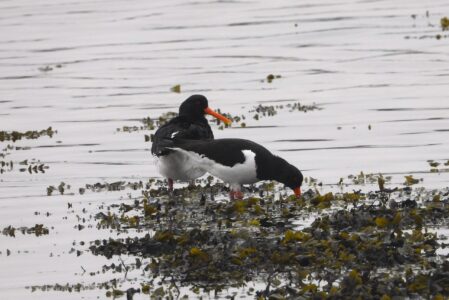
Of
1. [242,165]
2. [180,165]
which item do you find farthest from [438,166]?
[180,165]

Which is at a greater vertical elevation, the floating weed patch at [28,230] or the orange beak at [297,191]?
the orange beak at [297,191]

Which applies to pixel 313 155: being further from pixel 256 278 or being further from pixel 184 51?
pixel 184 51

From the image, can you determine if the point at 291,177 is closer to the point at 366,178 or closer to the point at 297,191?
the point at 297,191

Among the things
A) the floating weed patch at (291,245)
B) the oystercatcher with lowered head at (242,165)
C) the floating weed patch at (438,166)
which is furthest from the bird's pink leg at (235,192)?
the floating weed patch at (438,166)

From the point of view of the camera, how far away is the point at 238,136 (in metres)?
22.4

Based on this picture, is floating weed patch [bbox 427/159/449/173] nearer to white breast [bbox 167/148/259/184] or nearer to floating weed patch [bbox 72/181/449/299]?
floating weed patch [bbox 72/181/449/299]

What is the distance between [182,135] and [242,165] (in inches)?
67.9

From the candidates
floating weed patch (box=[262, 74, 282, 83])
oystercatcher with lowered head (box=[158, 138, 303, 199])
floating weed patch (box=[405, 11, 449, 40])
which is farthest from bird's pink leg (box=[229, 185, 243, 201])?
floating weed patch (box=[405, 11, 449, 40])

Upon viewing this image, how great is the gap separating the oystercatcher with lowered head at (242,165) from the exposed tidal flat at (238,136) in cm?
32

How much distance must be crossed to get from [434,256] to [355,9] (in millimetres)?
27915

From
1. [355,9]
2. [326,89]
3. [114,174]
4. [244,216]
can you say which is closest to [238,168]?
[244,216]

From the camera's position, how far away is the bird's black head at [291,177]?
1611 cm

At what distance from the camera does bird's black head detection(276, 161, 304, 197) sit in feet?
52.9

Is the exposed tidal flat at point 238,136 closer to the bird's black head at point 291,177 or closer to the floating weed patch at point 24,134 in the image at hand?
the floating weed patch at point 24,134
